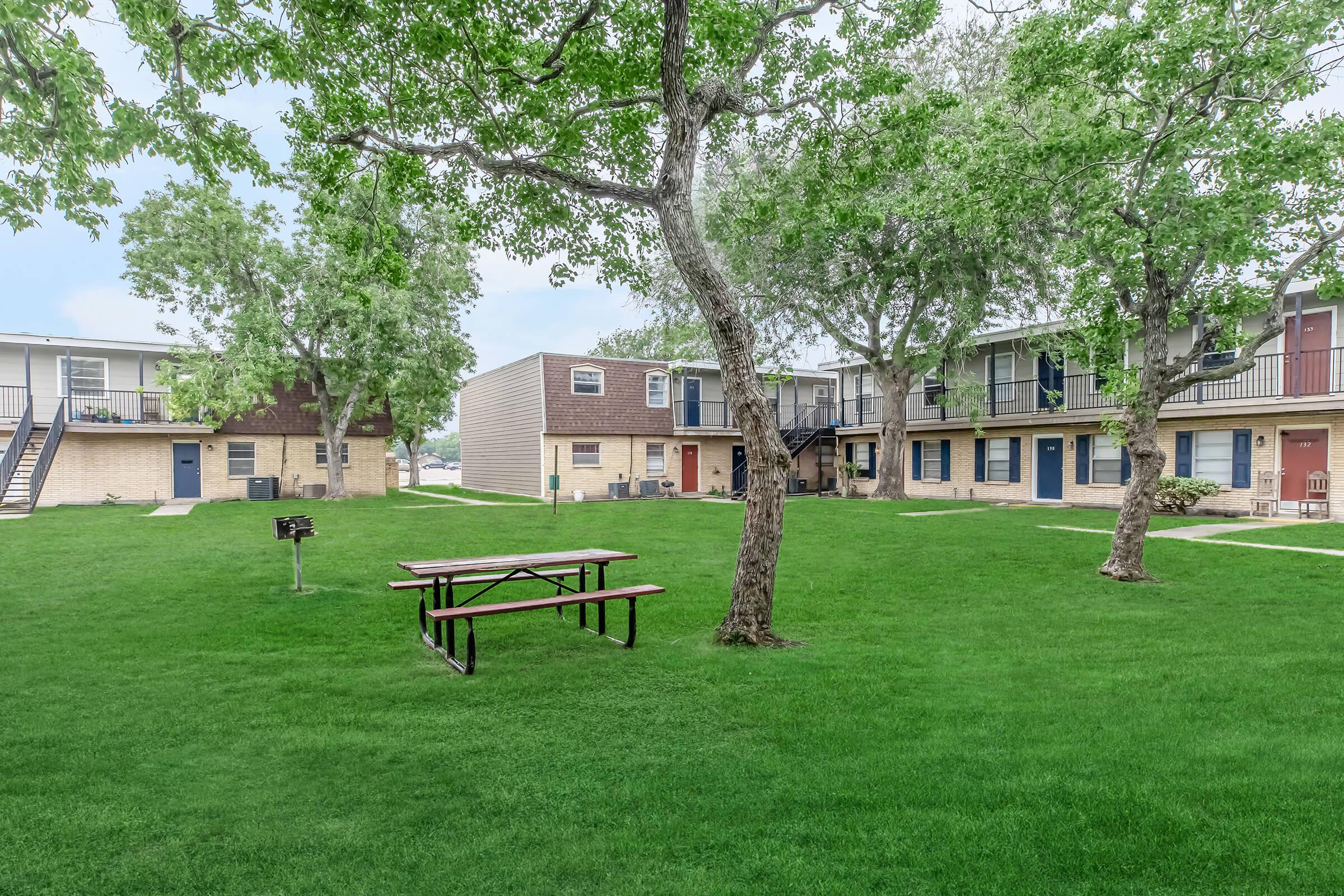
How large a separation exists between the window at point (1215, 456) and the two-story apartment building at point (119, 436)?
28.2 m

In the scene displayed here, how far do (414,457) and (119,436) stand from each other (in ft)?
63.3

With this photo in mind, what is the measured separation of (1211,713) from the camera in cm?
491

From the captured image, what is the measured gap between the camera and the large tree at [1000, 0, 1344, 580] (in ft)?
27.6

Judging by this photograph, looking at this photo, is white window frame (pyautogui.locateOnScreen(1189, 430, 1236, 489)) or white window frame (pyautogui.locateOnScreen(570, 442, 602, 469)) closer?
white window frame (pyautogui.locateOnScreen(1189, 430, 1236, 489))

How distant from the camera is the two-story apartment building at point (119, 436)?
23.1 meters

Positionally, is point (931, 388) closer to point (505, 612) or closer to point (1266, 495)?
point (1266, 495)

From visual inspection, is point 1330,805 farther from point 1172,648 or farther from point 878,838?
point 1172,648

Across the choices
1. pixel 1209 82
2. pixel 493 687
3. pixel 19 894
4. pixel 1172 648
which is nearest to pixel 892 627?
pixel 1172 648

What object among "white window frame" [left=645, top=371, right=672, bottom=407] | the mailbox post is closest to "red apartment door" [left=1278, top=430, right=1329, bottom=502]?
"white window frame" [left=645, top=371, right=672, bottom=407]

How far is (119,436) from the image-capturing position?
81.5 feet

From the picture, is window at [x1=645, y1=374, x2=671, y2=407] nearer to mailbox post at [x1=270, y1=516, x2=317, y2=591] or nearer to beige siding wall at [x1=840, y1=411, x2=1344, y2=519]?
beige siding wall at [x1=840, y1=411, x2=1344, y2=519]

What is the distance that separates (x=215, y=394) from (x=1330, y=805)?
25.9m

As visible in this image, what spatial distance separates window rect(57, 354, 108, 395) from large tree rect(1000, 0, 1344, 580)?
90.3 feet

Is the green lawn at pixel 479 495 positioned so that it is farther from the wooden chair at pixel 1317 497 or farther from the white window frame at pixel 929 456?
the wooden chair at pixel 1317 497
